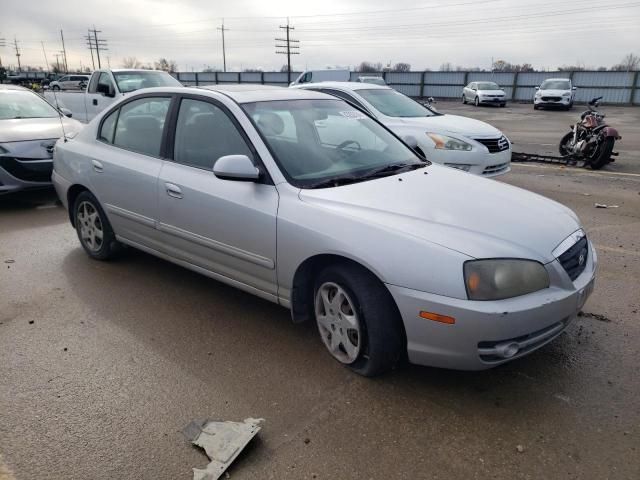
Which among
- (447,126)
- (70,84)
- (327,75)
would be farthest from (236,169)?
(327,75)

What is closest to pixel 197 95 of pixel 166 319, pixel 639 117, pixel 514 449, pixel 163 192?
pixel 163 192

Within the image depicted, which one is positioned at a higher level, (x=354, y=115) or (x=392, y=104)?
(x=354, y=115)

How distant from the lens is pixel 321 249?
299 centimetres

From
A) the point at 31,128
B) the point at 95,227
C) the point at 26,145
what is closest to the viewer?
the point at 95,227

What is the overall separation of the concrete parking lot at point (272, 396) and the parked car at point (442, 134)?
11.2 feet

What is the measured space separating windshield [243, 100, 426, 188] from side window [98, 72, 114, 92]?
31.2ft

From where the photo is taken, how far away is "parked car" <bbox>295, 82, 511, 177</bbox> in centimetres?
754

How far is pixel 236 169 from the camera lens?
322 cm

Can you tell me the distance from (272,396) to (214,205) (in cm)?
134

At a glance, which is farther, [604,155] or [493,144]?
[604,155]

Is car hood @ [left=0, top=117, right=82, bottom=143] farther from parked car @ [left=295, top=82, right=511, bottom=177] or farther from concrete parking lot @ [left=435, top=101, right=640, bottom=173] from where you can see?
concrete parking lot @ [left=435, top=101, right=640, bottom=173]

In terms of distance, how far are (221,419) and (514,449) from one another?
1.45 metres

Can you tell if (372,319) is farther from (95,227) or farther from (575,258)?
(95,227)

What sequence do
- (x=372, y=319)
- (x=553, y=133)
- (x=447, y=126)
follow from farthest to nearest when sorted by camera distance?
(x=553, y=133), (x=447, y=126), (x=372, y=319)
